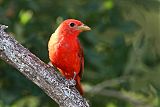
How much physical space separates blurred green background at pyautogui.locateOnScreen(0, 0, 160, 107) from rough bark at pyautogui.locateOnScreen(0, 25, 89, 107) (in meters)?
1.83

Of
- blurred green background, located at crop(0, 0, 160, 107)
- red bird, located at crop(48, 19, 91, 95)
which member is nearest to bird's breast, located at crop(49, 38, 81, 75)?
red bird, located at crop(48, 19, 91, 95)

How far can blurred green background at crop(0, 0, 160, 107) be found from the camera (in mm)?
6797

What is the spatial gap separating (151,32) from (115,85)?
→ 0.91 m

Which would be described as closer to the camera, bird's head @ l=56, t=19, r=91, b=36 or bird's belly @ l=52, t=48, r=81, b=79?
bird's belly @ l=52, t=48, r=81, b=79

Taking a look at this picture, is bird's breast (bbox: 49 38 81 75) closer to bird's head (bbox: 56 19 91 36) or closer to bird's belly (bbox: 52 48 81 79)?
bird's belly (bbox: 52 48 81 79)

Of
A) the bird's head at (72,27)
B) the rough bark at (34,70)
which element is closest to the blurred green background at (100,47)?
the bird's head at (72,27)

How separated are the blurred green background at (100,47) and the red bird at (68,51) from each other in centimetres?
83

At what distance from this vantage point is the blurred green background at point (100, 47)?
22.3 feet

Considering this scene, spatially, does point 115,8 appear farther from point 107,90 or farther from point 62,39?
point 62,39

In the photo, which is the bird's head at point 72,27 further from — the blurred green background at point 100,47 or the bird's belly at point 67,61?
the blurred green background at point 100,47

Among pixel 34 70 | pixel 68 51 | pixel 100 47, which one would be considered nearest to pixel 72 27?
pixel 68 51

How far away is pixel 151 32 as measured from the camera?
775 centimetres

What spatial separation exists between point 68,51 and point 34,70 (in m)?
0.95

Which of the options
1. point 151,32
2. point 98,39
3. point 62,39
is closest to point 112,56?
point 98,39
